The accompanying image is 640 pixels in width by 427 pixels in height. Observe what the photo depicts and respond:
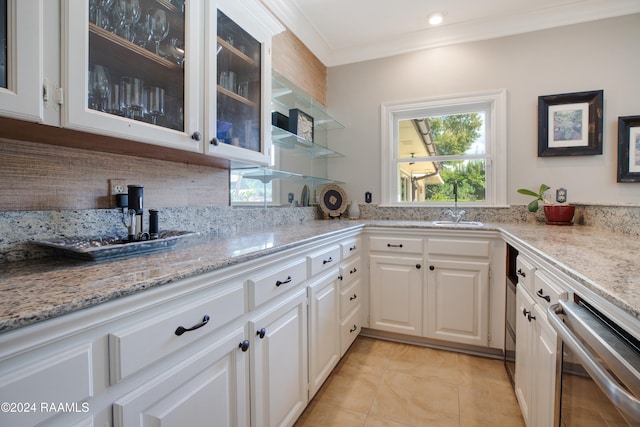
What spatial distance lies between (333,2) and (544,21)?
1744 mm

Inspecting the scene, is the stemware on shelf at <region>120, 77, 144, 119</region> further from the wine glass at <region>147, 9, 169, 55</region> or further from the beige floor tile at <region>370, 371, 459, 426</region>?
the beige floor tile at <region>370, 371, 459, 426</region>

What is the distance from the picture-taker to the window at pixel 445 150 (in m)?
2.64

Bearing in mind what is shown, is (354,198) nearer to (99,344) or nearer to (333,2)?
(333,2)

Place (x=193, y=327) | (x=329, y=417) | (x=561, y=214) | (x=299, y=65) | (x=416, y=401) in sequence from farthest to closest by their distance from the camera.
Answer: (x=299, y=65)
(x=561, y=214)
(x=416, y=401)
(x=329, y=417)
(x=193, y=327)

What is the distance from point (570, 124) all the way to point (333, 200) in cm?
204

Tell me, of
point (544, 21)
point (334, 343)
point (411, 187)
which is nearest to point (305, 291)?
point (334, 343)

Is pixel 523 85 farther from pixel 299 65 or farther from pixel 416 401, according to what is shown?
pixel 416 401

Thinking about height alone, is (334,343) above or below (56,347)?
below

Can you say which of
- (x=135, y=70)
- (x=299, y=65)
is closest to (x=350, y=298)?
(x=135, y=70)

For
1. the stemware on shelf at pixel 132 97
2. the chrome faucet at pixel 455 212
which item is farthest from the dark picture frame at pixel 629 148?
the stemware on shelf at pixel 132 97

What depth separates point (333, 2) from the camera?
231cm

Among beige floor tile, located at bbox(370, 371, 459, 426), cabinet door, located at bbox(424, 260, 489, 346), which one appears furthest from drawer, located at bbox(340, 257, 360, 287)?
beige floor tile, located at bbox(370, 371, 459, 426)

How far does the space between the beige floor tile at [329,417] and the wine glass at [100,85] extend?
1593 millimetres

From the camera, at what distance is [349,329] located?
2.07 m
